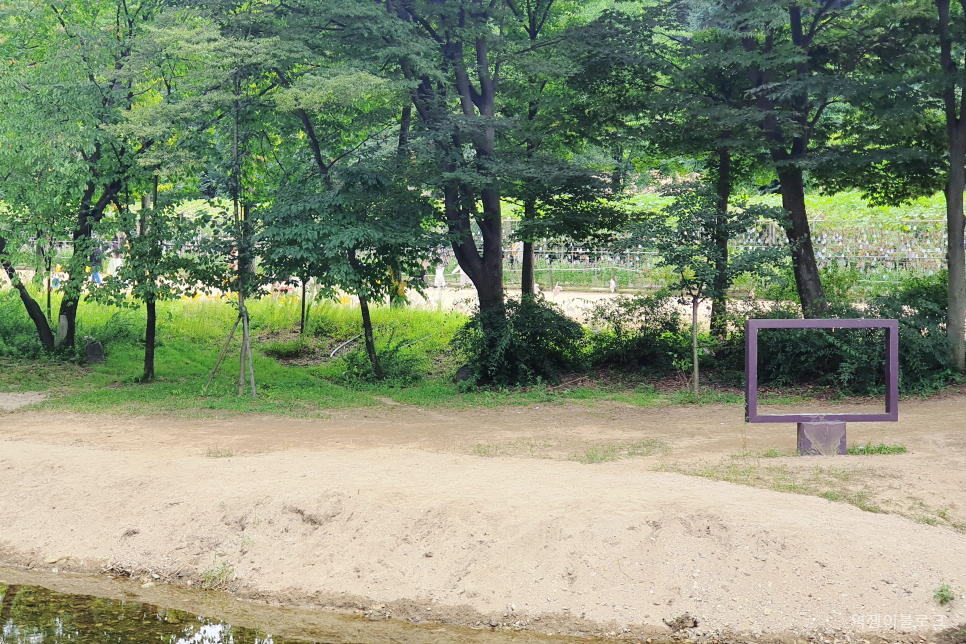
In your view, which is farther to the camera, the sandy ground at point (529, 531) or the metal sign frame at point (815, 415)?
the metal sign frame at point (815, 415)

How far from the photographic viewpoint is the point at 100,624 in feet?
20.7

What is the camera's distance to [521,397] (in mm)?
13414

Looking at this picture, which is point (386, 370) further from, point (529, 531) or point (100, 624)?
point (100, 624)

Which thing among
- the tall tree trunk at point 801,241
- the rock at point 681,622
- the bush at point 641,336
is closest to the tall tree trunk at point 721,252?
the bush at point 641,336

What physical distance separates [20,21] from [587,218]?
9471 mm

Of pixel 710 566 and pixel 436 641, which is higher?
pixel 710 566

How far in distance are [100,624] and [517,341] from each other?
28.4 ft

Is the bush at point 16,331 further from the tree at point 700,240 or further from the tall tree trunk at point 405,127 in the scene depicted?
the tree at point 700,240

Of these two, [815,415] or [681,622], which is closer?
[681,622]

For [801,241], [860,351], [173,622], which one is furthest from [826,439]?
[801,241]

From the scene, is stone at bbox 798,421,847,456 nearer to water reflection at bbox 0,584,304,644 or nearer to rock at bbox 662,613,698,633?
rock at bbox 662,613,698,633

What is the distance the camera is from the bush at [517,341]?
14234 mm

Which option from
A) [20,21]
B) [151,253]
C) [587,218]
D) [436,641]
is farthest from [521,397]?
[20,21]

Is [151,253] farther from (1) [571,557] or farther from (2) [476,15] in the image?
(1) [571,557]
